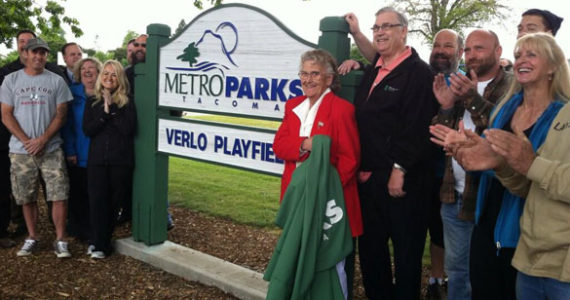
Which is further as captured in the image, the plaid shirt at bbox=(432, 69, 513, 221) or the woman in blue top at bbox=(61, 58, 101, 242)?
the woman in blue top at bbox=(61, 58, 101, 242)

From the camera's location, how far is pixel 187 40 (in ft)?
14.6

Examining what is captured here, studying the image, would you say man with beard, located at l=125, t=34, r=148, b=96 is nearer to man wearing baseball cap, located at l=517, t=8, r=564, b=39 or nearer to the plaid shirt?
the plaid shirt

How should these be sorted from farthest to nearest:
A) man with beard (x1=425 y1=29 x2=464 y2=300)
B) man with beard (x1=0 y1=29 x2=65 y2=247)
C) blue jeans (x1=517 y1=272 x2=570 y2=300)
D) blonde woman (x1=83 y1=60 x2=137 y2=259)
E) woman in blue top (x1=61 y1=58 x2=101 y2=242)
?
man with beard (x1=0 y1=29 x2=65 y2=247) < woman in blue top (x1=61 y1=58 x2=101 y2=242) < blonde woman (x1=83 y1=60 x2=137 y2=259) < man with beard (x1=425 y1=29 x2=464 y2=300) < blue jeans (x1=517 y1=272 x2=570 y2=300)

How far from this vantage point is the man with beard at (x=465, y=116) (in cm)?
279

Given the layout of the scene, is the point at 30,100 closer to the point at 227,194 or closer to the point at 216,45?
the point at 216,45

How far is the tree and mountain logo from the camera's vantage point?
13.5ft

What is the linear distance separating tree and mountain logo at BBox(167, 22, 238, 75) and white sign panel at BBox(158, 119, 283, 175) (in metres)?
0.52

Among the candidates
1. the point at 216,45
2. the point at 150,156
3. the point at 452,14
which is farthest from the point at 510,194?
the point at 452,14

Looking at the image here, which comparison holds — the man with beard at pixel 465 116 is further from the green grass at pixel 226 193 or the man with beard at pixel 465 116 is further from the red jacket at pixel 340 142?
the green grass at pixel 226 193

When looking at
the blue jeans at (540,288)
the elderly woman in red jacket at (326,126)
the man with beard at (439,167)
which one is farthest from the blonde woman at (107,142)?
the blue jeans at (540,288)

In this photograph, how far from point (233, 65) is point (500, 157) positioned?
252cm

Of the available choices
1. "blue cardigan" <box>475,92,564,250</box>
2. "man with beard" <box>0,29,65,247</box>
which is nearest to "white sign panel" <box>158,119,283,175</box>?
"man with beard" <box>0,29,65,247</box>

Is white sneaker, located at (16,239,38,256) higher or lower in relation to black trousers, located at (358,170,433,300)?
lower

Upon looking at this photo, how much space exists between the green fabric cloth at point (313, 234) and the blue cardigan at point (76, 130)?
9.29 ft
